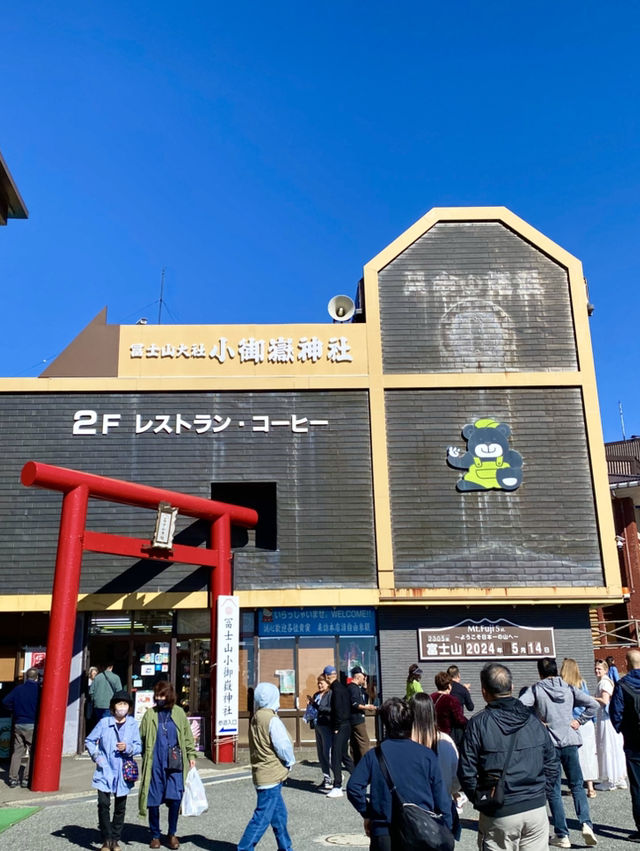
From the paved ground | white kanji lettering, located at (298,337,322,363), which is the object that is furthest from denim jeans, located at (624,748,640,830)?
white kanji lettering, located at (298,337,322,363)

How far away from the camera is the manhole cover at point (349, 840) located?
25.6 ft

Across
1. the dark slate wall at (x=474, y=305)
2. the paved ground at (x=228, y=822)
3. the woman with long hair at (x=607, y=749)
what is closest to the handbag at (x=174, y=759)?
the paved ground at (x=228, y=822)

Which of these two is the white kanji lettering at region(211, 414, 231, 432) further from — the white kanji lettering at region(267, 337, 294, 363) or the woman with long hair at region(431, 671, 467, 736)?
the woman with long hair at region(431, 671, 467, 736)

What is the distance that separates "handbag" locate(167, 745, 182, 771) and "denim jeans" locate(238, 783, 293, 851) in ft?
3.80

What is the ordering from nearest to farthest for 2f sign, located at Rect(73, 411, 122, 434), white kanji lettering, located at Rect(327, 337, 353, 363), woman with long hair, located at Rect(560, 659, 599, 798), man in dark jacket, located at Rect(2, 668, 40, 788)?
woman with long hair, located at Rect(560, 659, 599, 798), man in dark jacket, located at Rect(2, 668, 40, 788), 2f sign, located at Rect(73, 411, 122, 434), white kanji lettering, located at Rect(327, 337, 353, 363)

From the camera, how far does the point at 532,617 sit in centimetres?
1662

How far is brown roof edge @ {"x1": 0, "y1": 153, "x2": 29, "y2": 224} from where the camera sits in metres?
14.6

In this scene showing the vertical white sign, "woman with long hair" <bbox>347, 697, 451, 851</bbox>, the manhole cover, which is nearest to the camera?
"woman with long hair" <bbox>347, 697, 451, 851</bbox>

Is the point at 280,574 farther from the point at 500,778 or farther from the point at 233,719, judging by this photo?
the point at 500,778

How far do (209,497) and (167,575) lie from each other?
1.87 m

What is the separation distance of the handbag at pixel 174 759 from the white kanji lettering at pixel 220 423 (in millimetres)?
10262

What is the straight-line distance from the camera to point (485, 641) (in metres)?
16.5

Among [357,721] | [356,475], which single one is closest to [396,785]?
[357,721]

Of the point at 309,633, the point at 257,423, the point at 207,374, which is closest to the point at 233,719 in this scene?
the point at 309,633
